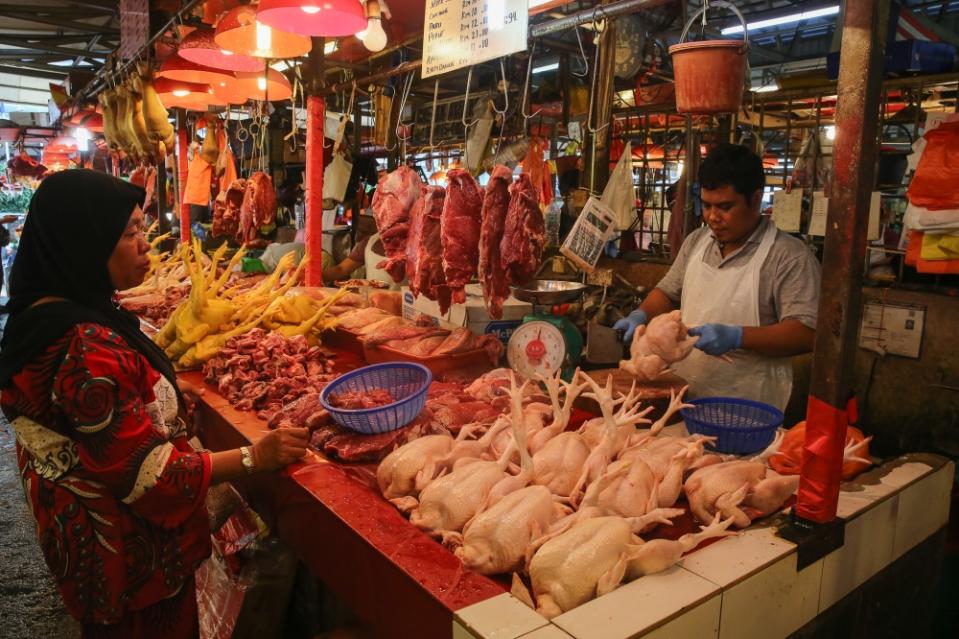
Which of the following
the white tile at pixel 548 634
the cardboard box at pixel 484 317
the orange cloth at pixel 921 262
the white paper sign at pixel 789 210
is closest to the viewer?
the white tile at pixel 548 634

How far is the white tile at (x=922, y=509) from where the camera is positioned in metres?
2.22

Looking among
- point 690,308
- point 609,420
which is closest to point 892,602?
point 609,420

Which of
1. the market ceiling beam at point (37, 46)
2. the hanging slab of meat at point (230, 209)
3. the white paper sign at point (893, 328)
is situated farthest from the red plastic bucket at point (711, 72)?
the market ceiling beam at point (37, 46)

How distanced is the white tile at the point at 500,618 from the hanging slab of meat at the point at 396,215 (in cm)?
248

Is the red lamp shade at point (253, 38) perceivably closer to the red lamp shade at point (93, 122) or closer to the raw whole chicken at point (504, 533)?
the raw whole chicken at point (504, 533)

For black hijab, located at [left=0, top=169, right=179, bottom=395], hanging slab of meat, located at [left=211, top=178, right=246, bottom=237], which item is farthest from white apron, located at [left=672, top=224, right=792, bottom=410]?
hanging slab of meat, located at [left=211, top=178, right=246, bottom=237]

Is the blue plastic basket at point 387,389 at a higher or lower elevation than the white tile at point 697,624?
higher

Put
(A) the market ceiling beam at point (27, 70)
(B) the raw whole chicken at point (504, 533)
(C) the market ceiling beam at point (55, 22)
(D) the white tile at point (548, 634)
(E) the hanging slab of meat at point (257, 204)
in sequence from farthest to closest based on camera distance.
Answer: (A) the market ceiling beam at point (27, 70), (C) the market ceiling beam at point (55, 22), (E) the hanging slab of meat at point (257, 204), (B) the raw whole chicken at point (504, 533), (D) the white tile at point (548, 634)

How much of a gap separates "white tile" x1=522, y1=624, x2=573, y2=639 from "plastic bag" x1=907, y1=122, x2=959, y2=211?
457cm

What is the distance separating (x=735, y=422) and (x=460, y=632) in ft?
4.90

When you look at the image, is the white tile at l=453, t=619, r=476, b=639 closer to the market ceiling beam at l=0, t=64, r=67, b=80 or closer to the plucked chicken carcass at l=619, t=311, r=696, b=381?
the plucked chicken carcass at l=619, t=311, r=696, b=381

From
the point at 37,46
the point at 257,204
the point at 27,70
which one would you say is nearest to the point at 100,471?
the point at 257,204

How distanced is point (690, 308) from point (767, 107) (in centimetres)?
536

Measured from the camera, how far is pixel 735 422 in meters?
2.52
